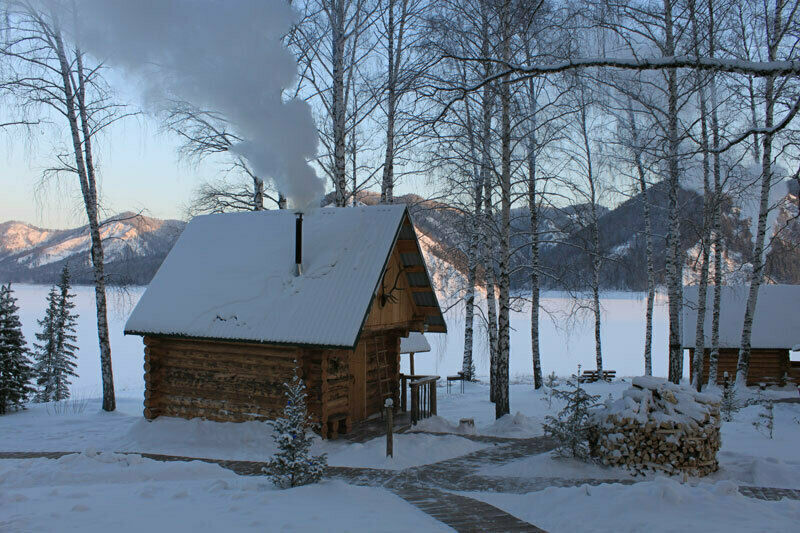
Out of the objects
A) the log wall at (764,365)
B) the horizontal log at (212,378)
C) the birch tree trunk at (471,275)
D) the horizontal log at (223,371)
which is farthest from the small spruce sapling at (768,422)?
the log wall at (764,365)

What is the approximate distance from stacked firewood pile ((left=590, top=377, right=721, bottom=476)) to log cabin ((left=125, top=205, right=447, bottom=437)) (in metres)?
4.68

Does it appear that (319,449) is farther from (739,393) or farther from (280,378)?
(739,393)

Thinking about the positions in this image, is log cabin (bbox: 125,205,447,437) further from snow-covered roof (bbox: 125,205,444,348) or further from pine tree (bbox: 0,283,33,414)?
pine tree (bbox: 0,283,33,414)

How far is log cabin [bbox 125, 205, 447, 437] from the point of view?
11.3 meters

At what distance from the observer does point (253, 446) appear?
1111 cm

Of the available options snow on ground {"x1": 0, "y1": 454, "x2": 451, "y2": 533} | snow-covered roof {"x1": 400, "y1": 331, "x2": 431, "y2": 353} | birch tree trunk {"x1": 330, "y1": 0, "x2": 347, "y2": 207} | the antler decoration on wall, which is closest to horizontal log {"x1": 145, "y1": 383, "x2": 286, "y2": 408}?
snow on ground {"x1": 0, "y1": 454, "x2": 451, "y2": 533}

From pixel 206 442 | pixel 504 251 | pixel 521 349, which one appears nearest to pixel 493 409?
pixel 504 251

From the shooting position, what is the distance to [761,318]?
2414cm

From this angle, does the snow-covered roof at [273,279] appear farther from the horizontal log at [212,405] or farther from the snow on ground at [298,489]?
the snow on ground at [298,489]

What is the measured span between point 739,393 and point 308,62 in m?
17.1

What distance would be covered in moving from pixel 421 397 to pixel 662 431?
6726mm

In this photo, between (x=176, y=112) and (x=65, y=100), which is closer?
(x=65, y=100)

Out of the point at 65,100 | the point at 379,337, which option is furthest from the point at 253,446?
the point at 65,100

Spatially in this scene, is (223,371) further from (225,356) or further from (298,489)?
(298,489)
